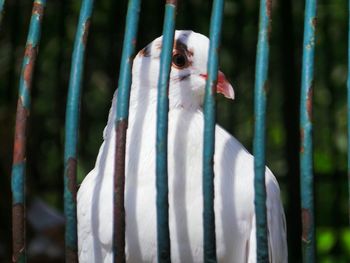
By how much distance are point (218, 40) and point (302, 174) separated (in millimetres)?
334

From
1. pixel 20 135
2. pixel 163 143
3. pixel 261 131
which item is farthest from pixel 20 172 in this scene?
pixel 261 131

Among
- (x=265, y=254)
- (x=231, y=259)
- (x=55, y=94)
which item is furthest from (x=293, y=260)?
(x=265, y=254)

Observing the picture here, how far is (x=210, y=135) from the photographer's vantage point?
1.85m

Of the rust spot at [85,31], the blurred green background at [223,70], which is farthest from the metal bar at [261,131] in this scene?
the blurred green background at [223,70]

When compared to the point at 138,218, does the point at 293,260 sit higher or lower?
lower

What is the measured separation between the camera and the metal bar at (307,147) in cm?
185

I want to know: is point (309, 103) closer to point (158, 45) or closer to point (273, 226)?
point (273, 226)

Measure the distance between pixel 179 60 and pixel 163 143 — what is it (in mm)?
730

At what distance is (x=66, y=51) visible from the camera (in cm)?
550

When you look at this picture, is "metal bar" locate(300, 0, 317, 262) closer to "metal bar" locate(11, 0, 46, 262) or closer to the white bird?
the white bird

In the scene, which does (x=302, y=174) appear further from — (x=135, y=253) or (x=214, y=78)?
(x=135, y=253)

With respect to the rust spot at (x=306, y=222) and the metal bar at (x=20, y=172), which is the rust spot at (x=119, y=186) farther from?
the rust spot at (x=306, y=222)

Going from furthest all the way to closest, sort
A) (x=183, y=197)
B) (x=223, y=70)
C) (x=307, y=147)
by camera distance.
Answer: (x=223, y=70), (x=183, y=197), (x=307, y=147)

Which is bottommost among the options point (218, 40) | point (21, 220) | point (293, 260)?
point (293, 260)
